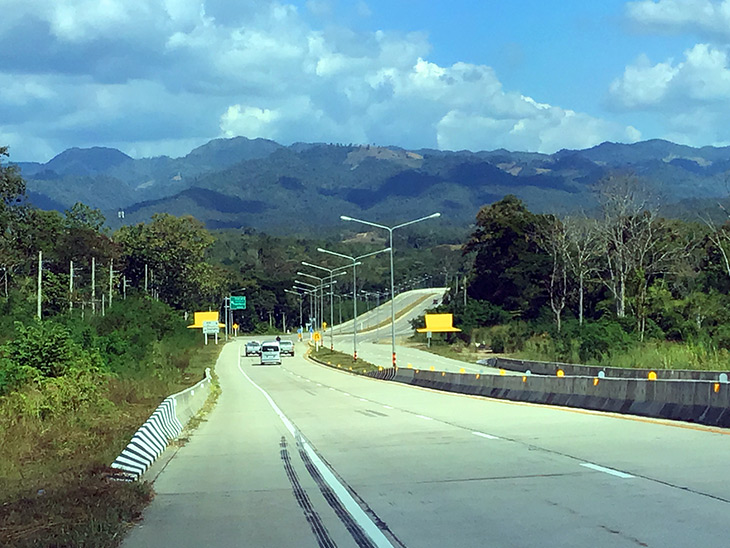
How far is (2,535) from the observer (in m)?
9.48

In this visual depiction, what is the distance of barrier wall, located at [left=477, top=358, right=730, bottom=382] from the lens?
40722 millimetres

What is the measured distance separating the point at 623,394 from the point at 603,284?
7486cm

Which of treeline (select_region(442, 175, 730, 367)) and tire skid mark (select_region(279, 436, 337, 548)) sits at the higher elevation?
treeline (select_region(442, 175, 730, 367))

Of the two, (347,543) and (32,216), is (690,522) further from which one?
(32,216)

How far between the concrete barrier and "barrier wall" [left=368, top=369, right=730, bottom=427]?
10.1 metres

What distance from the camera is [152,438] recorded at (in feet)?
56.4

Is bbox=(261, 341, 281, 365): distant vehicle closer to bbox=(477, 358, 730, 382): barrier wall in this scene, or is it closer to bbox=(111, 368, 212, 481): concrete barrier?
bbox=(477, 358, 730, 382): barrier wall

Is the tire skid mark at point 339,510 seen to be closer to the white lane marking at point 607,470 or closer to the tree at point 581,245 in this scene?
the white lane marking at point 607,470

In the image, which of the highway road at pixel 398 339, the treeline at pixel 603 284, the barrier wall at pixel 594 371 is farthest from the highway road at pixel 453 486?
the treeline at pixel 603 284

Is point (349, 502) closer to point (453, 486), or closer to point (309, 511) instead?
point (309, 511)

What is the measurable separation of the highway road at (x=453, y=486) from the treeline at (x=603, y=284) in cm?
2732

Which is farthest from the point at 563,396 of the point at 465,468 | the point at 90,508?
the point at 90,508

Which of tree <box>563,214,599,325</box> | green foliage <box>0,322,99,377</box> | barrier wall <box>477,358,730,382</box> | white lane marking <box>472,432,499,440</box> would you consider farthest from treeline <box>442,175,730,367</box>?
green foliage <box>0,322,99,377</box>

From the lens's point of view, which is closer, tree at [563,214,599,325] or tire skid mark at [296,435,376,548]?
tire skid mark at [296,435,376,548]
